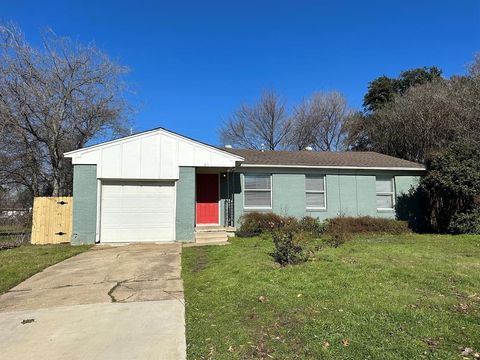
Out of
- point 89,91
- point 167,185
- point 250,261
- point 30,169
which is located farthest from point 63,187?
point 250,261

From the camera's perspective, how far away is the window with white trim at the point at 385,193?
16406 mm

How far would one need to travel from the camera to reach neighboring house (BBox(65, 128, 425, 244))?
12.7m

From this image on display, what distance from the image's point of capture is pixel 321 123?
1324 inches

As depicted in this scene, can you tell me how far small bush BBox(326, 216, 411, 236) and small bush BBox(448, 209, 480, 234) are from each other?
179 cm

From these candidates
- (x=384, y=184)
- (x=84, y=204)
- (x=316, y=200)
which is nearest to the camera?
(x=84, y=204)

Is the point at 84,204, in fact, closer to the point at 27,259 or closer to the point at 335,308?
the point at 27,259

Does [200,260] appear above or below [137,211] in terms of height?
below

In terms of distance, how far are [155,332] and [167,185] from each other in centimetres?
917

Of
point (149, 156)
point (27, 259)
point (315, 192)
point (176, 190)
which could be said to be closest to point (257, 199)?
point (315, 192)

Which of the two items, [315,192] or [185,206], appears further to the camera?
[315,192]

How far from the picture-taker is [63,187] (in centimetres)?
1827

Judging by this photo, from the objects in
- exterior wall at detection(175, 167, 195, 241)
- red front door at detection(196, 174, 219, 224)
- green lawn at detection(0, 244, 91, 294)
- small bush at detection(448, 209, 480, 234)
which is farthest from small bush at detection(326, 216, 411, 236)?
green lawn at detection(0, 244, 91, 294)

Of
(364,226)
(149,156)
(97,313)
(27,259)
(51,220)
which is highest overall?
(149,156)

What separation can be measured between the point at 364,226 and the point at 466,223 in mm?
3670
